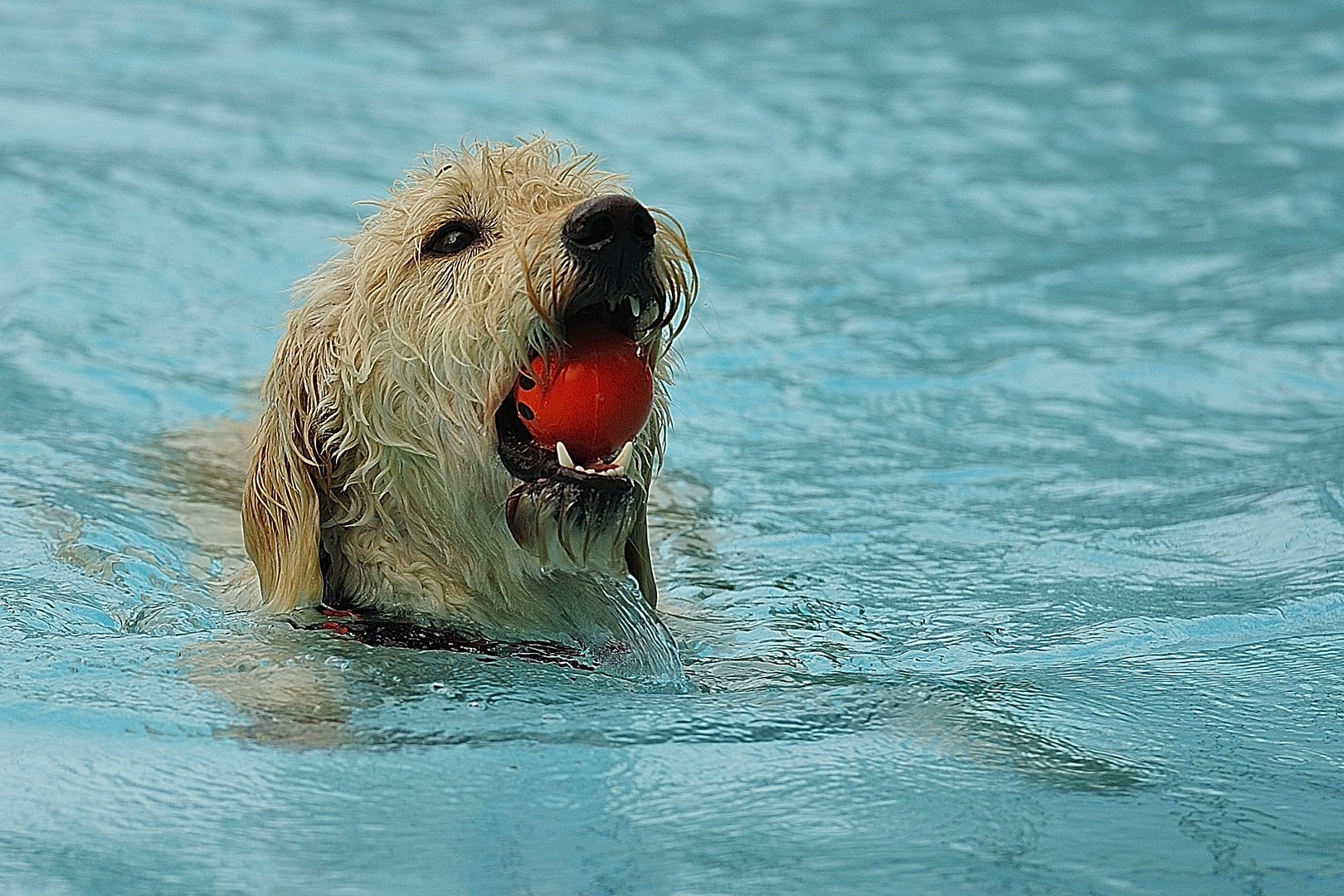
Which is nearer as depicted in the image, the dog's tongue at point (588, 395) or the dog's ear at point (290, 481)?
the dog's tongue at point (588, 395)

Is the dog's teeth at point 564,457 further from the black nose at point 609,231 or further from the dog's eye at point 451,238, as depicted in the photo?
the dog's eye at point 451,238

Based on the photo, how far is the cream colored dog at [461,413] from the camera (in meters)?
3.72

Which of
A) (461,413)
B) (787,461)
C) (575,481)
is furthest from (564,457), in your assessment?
(787,461)

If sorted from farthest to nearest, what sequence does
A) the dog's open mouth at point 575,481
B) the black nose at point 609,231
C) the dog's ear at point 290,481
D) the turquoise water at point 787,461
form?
the dog's ear at point 290,481 < the dog's open mouth at point 575,481 < the black nose at point 609,231 < the turquoise water at point 787,461

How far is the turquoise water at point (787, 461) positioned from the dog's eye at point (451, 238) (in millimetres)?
913

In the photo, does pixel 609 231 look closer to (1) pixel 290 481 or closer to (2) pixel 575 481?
(2) pixel 575 481

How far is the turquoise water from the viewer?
3.17m

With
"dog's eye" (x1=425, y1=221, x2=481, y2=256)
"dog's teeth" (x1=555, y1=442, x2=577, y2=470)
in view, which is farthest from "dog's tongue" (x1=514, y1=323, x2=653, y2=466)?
"dog's eye" (x1=425, y1=221, x2=481, y2=256)

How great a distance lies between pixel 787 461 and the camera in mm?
6359

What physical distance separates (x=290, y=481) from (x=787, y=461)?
8.97 feet

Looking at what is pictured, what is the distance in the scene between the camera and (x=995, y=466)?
20.6 ft

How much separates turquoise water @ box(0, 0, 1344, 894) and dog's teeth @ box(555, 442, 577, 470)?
49cm

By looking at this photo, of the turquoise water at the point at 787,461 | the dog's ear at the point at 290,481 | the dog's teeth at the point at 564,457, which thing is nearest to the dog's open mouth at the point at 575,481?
the dog's teeth at the point at 564,457

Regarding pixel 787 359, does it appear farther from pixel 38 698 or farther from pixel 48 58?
pixel 48 58
